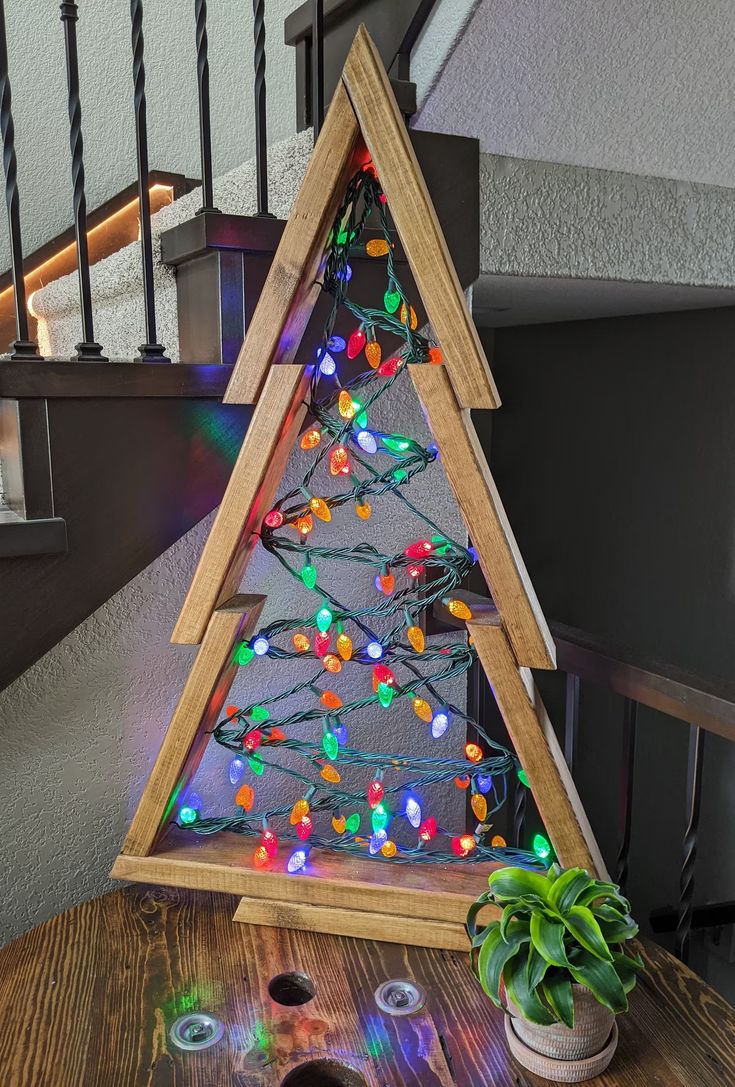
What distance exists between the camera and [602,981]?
31.7 inches

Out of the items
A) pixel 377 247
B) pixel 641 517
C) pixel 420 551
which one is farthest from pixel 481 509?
pixel 641 517

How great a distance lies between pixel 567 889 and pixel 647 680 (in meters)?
0.40

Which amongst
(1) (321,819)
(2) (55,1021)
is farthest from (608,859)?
(2) (55,1021)

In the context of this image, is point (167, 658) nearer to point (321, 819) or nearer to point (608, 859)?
point (321, 819)

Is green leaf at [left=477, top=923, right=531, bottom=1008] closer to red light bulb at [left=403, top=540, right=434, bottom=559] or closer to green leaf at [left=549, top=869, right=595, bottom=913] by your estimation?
green leaf at [left=549, top=869, right=595, bottom=913]

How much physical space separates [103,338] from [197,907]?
1.23 metres

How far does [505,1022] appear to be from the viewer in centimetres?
90

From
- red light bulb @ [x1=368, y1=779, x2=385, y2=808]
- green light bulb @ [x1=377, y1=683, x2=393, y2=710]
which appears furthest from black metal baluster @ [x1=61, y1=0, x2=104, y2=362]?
red light bulb @ [x1=368, y1=779, x2=385, y2=808]

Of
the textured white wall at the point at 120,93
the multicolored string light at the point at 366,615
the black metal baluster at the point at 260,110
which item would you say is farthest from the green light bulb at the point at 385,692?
the textured white wall at the point at 120,93

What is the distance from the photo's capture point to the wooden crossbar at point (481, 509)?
945mm

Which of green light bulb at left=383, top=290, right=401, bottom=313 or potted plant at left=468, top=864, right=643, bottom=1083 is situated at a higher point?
green light bulb at left=383, top=290, right=401, bottom=313

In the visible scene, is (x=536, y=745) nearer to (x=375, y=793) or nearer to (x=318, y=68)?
(x=375, y=793)

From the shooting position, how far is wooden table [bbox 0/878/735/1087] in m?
0.86

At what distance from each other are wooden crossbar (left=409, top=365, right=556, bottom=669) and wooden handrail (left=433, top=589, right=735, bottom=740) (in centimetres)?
10
